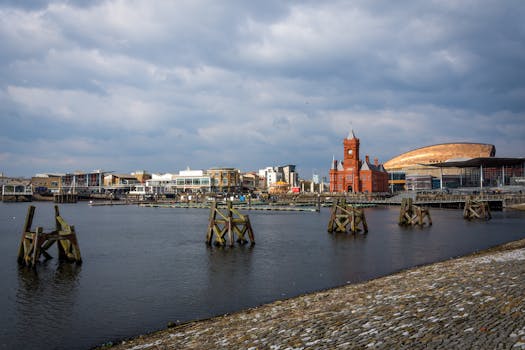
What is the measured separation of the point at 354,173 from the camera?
12538 cm

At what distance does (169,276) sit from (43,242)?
8.62 m

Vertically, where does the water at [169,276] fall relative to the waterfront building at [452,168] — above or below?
below

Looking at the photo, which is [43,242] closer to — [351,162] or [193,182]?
[351,162]

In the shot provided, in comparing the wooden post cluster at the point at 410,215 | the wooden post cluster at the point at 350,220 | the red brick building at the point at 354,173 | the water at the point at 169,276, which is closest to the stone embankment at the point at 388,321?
the water at the point at 169,276

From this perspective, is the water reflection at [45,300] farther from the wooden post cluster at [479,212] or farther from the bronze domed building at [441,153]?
the bronze domed building at [441,153]

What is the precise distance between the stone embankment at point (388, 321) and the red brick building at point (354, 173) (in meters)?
109

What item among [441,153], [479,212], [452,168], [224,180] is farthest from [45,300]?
[441,153]

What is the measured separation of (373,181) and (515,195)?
4086cm

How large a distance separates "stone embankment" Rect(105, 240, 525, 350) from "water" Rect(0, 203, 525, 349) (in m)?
2.94

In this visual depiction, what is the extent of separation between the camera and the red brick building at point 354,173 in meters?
124

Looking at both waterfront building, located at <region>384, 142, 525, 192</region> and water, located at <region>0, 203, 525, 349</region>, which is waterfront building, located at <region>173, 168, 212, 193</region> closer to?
waterfront building, located at <region>384, 142, 525, 192</region>

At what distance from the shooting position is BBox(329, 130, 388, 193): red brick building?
12444 cm

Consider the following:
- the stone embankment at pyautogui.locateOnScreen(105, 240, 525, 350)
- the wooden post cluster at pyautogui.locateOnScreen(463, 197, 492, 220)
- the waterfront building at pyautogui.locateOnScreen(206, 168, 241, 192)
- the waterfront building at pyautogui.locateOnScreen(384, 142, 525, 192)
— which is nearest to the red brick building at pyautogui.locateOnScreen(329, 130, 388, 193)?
→ the waterfront building at pyautogui.locateOnScreen(384, 142, 525, 192)

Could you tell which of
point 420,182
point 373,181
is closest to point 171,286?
point 373,181
